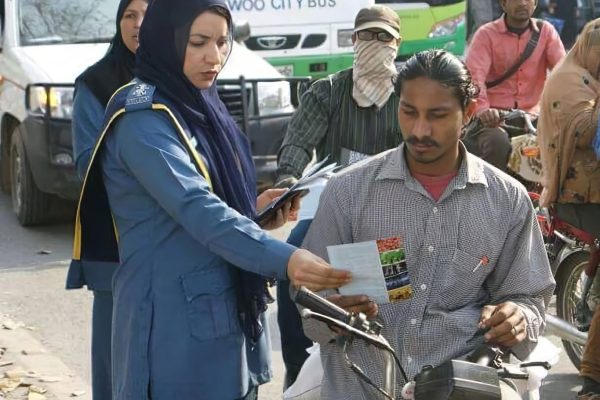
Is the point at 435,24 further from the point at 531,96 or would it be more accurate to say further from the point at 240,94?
the point at 531,96

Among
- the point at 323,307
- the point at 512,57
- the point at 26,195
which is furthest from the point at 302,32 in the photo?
the point at 323,307

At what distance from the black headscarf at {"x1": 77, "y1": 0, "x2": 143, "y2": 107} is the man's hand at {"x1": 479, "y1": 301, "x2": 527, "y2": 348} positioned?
205 cm

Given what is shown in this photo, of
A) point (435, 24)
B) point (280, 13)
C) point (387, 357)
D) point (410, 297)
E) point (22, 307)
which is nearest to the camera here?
point (387, 357)

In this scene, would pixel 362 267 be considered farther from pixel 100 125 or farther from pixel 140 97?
pixel 100 125

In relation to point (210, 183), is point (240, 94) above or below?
below

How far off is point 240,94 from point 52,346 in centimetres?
316

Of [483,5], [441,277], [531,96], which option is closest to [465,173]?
[441,277]

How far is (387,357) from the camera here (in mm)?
3021

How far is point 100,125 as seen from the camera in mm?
4652

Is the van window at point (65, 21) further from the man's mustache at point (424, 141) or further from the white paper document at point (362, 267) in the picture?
the white paper document at point (362, 267)

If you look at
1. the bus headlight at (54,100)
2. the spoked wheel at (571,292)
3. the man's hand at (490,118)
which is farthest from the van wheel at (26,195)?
the spoked wheel at (571,292)

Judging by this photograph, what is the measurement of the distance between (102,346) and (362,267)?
1735mm

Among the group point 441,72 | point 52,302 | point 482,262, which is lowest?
point 52,302

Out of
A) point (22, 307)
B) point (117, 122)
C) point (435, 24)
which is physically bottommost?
point (22, 307)
